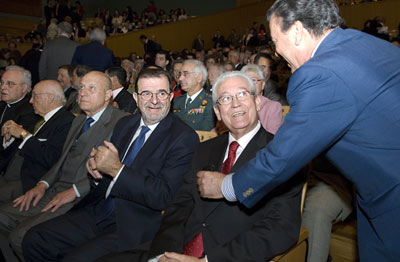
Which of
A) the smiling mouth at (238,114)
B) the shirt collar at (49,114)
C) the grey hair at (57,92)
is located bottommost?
the smiling mouth at (238,114)

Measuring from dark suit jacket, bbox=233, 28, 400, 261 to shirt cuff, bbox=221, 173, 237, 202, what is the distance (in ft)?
0.39

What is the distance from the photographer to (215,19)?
15555 millimetres

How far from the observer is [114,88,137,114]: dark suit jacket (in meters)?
4.55

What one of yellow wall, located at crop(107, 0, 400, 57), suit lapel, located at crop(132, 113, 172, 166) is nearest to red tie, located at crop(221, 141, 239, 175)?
suit lapel, located at crop(132, 113, 172, 166)

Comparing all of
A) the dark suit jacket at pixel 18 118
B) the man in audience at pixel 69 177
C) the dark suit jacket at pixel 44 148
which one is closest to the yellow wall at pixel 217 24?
the dark suit jacket at pixel 18 118

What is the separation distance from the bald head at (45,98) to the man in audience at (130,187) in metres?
1.03

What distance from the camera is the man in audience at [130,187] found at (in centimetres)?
192

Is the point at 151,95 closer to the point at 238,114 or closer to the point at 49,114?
the point at 238,114

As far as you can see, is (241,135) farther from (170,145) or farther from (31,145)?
(31,145)

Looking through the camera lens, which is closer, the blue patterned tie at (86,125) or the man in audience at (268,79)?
the blue patterned tie at (86,125)

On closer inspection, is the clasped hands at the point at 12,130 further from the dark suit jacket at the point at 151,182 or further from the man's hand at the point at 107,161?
the man's hand at the point at 107,161

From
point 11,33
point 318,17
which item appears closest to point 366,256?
point 318,17

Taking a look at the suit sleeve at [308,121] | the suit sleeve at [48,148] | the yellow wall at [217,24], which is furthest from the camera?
the yellow wall at [217,24]

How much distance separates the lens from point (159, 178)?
80.1 inches
